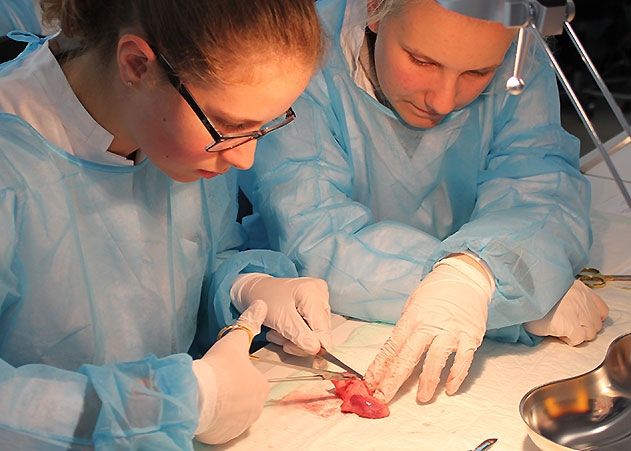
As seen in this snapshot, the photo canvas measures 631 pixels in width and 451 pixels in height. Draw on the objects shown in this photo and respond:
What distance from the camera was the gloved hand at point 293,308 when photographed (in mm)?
1870

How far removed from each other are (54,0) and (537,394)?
1090 mm

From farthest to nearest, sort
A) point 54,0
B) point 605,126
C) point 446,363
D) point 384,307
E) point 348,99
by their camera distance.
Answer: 1. point 605,126
2. point 348,99
3. point 384,307
4. point 446,363
5. point 54,0

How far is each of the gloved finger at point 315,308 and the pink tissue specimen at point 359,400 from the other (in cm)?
14

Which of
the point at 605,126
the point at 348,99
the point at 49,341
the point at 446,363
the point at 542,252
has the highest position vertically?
the point at 348,99

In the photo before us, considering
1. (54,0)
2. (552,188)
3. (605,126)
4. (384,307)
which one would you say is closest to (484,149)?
(552,188)

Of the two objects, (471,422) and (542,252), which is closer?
(471,422)

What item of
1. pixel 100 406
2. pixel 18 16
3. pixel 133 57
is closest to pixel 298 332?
pixel 100 406

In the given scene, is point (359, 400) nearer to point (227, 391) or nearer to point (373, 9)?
point (227, 391)

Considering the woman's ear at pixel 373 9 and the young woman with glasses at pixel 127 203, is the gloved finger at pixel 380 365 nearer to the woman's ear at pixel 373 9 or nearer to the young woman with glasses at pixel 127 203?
the young woman with glasses at pixel 127 203

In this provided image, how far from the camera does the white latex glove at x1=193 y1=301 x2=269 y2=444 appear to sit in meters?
1.50

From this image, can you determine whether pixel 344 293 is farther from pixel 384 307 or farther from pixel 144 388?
pixel 144 388

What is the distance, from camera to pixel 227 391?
1.53 meters

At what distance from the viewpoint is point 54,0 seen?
1586mm

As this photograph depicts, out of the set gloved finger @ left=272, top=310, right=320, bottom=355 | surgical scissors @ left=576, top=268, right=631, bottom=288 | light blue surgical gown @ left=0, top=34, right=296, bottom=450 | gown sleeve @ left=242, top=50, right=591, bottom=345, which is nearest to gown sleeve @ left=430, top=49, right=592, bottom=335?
gown sleeve @ left=242, top=50, right=591, bottom=345
